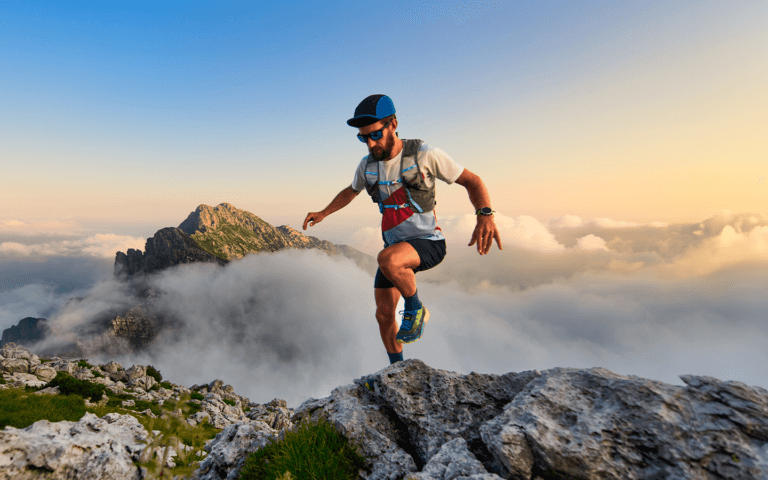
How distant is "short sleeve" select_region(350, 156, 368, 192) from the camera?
20.7ft

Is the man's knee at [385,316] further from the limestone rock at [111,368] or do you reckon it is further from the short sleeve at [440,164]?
the limestone rock at [111,368]

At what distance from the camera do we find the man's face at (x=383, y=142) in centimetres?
560

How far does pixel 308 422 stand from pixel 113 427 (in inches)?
219

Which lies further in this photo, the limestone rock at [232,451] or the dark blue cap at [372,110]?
the dark blue cap at [372,110]

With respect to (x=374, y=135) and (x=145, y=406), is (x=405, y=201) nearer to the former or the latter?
(x=374, y=135)

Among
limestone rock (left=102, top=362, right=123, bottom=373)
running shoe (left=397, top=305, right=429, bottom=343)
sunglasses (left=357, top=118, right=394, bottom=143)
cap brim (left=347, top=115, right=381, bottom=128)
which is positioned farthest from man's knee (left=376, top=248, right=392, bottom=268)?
limestone rock (left=102, top=362, right=123, bottom=373)

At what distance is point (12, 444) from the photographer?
521 centimetres

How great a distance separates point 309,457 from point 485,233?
13.6 feet

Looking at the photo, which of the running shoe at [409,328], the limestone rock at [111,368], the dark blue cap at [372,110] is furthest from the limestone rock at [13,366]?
the dark blue cap at [372,110]

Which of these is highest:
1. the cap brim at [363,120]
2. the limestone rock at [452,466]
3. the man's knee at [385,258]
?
the cap brim at [363,120]

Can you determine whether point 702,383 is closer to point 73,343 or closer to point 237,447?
point 237,447

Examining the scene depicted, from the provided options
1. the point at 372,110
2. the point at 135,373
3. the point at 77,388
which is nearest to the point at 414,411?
the point at 372,110

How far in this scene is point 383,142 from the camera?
5.71 metres

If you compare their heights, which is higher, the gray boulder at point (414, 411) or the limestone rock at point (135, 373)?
the gray boulder at point (414, 411)
